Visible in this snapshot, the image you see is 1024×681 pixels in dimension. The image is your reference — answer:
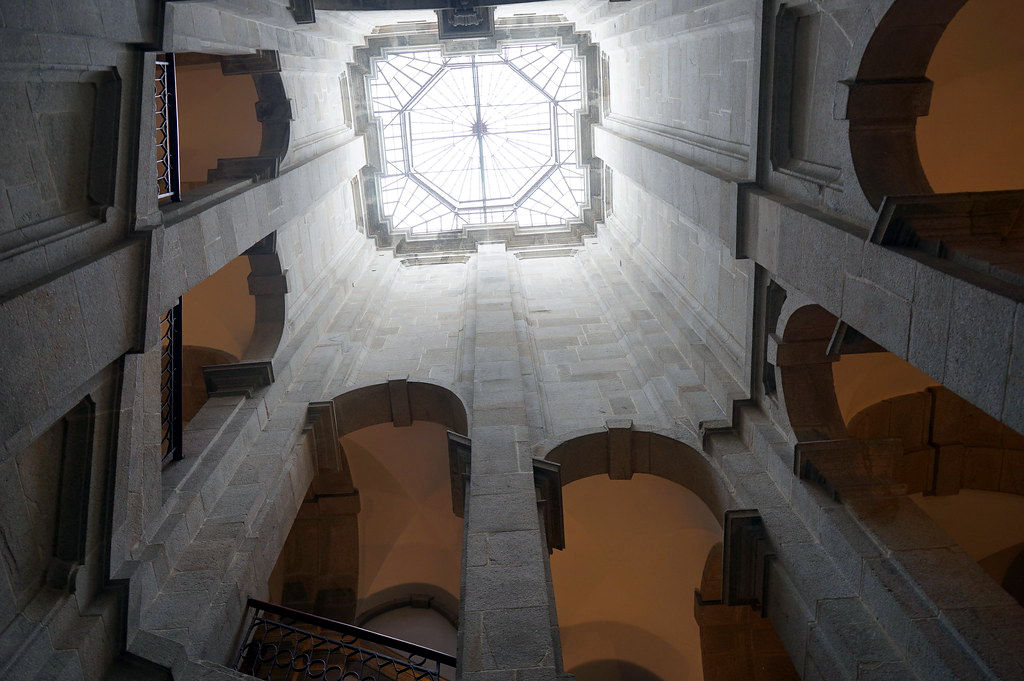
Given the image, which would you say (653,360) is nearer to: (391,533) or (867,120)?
(867,120)

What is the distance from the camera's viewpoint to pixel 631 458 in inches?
259

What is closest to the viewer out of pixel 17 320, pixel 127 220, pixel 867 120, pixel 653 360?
pixel 17 320

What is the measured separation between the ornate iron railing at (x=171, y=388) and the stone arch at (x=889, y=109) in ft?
16.7

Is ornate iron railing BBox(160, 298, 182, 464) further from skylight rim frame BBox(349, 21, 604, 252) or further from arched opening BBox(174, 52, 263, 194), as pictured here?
skylight rim frame BBox(349, 21, 604, 252)

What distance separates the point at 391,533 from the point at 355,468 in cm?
113

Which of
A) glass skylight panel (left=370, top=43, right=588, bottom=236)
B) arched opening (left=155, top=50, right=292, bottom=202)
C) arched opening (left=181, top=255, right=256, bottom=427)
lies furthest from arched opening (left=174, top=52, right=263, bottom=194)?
glass skylight panel (left=370, top=43, right=588, bottom=236)

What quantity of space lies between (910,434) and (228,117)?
9905 mm

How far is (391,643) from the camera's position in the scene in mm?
4672

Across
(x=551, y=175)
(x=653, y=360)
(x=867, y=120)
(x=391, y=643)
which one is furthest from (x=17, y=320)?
(x=551, y=175)

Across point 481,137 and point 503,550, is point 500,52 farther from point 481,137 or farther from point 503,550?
point 503,550

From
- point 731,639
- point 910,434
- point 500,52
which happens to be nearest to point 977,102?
point 910,434

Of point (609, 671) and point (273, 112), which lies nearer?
point (273, 112)

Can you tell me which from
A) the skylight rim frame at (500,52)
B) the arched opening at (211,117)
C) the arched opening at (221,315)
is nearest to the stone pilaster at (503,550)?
the arched opening at (221,315)

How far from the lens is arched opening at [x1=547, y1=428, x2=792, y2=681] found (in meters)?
8.28
